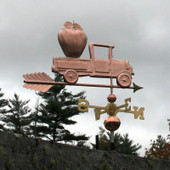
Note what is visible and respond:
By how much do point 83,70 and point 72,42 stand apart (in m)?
0.58

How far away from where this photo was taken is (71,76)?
6.46 metres

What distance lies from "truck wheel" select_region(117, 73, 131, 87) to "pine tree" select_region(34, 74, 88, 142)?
1471cm

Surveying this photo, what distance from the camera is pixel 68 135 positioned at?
21.3 meters

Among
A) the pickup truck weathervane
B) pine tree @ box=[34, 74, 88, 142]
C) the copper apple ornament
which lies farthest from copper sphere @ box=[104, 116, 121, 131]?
pine tree @ box=[34, 74, 88, 142]

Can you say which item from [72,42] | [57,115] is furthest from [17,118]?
[72,42]

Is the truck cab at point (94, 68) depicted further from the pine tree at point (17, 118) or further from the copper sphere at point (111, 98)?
the pine tree at point (17, 118)

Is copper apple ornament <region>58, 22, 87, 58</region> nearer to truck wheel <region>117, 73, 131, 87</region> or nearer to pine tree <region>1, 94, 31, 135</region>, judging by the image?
truck wheel <region>117, 73, 131, 87</region>

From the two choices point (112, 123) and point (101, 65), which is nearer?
point (112, 123)

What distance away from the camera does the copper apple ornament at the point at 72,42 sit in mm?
6777

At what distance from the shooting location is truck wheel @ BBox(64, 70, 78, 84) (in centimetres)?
643

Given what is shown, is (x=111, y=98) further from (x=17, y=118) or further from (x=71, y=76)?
(x=17, y=118)

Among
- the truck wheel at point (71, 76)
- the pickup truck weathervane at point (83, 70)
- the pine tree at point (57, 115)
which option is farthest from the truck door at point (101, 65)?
the pine tree at point (57, 115)

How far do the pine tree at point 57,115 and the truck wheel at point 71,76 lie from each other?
1505 cm

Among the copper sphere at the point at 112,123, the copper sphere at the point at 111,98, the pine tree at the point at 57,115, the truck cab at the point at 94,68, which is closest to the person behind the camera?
the copper sphere at the point at 112,123
